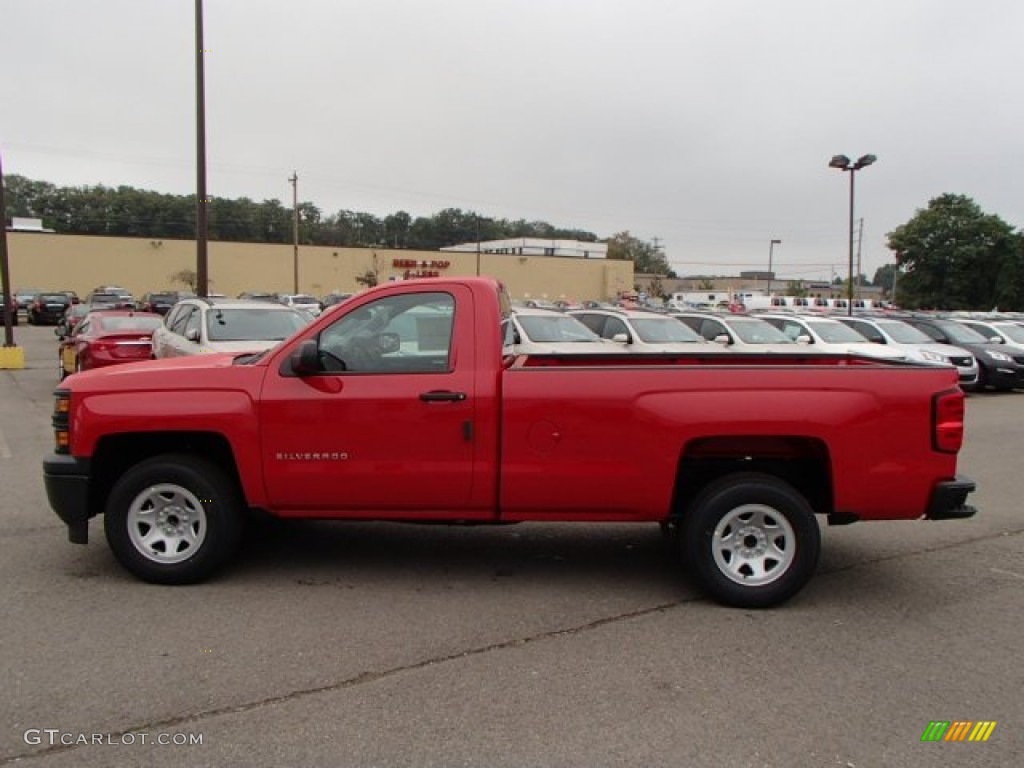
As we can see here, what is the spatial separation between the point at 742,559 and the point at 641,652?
1.01 meters

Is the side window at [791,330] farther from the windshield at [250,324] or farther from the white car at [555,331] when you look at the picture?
the windshield at [250,324]

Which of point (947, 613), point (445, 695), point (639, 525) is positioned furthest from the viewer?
point (639, 525)

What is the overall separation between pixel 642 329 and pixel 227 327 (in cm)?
758

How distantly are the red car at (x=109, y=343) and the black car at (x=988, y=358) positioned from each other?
16763 mm

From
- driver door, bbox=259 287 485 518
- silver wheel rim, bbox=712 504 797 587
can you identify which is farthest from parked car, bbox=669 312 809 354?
driver door, bbox=259 287 485 518

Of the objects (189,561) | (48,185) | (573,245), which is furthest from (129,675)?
(48,185)

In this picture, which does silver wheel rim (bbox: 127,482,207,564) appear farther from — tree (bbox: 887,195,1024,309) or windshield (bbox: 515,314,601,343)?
tree (bbox: 887,195,1024,309)

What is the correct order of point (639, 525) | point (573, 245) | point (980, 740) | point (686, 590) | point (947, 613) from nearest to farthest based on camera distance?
point (980, 740) → point (947, 613) → point (686, 590) → point (639, 525) → point (573, 245)

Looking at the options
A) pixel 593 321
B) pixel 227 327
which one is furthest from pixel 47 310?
pixel 227 327

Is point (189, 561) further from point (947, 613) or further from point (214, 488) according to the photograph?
point (947, 613)

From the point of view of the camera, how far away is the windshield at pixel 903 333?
57.4 ft

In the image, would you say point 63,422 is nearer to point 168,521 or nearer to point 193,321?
point 168,521

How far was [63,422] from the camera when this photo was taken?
504 cm

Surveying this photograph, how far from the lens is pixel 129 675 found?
3742 millimetres
